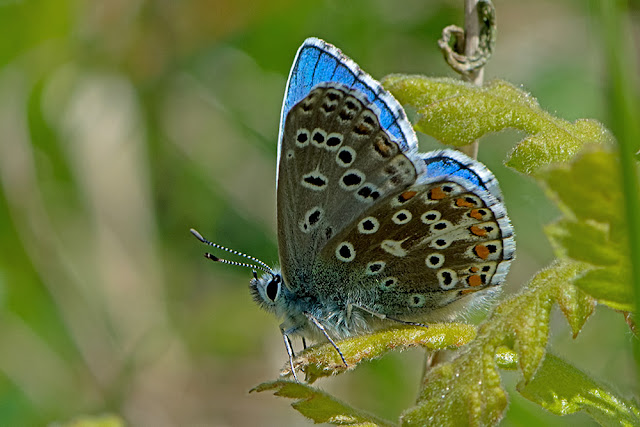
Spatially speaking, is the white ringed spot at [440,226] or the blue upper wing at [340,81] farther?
the white ringed spot at [440,226]

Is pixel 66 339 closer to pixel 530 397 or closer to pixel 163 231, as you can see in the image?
pixel 163 231

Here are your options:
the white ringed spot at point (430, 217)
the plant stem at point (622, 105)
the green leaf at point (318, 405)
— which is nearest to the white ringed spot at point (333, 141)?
the white ringed spot at point (430, 217)

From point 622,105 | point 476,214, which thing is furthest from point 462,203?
point 622,105

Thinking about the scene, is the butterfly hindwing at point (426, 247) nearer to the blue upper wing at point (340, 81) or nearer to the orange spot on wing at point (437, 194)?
the orange spot on wing at point (437, 194)

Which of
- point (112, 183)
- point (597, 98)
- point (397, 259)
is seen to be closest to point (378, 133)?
point (397, 259)

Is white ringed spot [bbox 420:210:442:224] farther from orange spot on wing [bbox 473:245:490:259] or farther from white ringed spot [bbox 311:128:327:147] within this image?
white ringed spot [bbox 311:128:327:147]

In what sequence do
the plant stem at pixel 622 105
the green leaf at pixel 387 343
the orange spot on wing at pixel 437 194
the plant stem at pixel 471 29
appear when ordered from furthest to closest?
1. the orange spot on wing at pixel 437 194
2. the plant stem at pixel 471 29
3. the green leaf at pixel 387 343
4. the plant stem at pixel 622 105

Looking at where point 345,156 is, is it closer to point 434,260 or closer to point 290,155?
point 290,155
